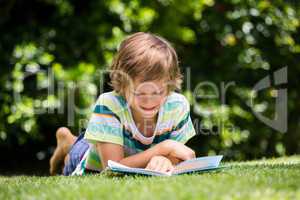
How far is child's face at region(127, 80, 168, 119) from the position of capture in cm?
266

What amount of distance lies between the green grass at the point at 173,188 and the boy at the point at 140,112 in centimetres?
50

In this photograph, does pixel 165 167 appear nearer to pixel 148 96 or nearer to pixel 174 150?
pixel 174 150

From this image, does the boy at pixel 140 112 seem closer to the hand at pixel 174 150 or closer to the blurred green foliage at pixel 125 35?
the hand at pixel 174 150

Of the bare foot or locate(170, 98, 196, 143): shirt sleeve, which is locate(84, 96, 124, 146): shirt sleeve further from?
the bare foot

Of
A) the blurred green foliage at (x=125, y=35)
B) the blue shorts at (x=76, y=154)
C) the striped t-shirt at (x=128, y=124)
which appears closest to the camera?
the striped t-shirt at (x=128, y=124)

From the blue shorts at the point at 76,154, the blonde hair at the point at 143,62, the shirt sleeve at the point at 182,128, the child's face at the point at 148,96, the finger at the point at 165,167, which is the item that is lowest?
the blue shorts at the point at 76,154

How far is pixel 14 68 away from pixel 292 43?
8.61 feet

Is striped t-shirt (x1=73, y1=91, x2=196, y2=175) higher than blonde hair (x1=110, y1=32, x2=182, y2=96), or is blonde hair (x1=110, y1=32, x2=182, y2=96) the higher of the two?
blonde hair (x1=110, y1=32, x2=182, y2=96)

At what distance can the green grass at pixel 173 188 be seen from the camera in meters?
1.64

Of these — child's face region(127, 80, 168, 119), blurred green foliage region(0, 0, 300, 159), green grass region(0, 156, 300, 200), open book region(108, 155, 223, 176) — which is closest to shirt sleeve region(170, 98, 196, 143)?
child's face region(127, 80, 168, 119)

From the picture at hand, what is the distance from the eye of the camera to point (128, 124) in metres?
2.84

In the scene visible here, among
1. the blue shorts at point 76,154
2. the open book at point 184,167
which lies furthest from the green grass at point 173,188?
the blue shorts at point 76,154

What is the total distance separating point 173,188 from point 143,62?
Answer: 102 centimetres

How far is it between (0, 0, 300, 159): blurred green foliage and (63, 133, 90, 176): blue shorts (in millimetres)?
1737
